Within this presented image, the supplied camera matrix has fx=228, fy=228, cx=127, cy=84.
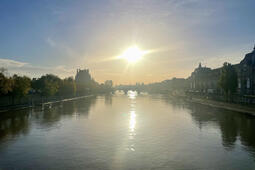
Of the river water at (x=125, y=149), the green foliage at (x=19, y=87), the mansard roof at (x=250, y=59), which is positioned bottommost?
the river water at (x=125, y=149)

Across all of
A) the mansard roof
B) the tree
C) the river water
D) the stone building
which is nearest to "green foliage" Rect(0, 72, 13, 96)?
the river water

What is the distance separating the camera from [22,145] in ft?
66.3

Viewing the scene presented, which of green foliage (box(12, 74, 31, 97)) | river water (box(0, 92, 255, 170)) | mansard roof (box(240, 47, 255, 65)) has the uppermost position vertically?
mansard roof (box(240, 47, 255, 65))

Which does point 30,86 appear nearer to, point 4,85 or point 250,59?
point 4,85

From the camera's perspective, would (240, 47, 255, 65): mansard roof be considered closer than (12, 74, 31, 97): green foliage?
No

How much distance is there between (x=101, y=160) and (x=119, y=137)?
8142mm

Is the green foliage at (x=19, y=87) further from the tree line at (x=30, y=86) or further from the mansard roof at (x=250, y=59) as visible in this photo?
the mansard roof at (x=250, y=59)

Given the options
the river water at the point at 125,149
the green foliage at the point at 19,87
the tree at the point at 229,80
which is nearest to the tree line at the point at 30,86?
the green foliage at the point at 19,87

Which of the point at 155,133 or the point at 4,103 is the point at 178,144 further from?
the point at 4,103

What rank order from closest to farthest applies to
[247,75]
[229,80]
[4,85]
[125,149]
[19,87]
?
[125,149], [4,85], [19,87], [229,80], [247,75]

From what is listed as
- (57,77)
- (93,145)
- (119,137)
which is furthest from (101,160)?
(57,77)

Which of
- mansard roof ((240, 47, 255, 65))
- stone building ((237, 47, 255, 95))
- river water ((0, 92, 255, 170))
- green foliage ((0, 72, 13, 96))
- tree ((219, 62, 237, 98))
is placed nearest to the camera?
river water ((0, 92, 255, 170))

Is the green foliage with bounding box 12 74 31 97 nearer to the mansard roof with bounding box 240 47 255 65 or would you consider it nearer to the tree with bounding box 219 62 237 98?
the tree with bounding box 219 62 237 98

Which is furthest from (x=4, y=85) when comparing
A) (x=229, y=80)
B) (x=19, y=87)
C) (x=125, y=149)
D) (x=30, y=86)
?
(x=229, y=80)
